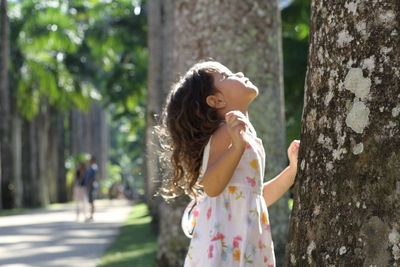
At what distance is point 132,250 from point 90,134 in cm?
5791

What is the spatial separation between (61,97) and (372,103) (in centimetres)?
3658

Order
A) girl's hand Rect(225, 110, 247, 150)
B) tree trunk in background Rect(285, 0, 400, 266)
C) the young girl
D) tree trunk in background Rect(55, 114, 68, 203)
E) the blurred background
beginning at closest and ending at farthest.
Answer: tree trunk in background Rect(285, 0, 400, 266), girl's hand Rect(225, 110, 247, 150), the young girl, the blurred background, tree trunk in background Rect(55, 114, 68, 203)

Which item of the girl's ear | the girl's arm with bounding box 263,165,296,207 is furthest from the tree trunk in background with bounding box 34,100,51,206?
the girl's ear

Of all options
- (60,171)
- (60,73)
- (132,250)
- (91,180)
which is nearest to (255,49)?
(132,250)

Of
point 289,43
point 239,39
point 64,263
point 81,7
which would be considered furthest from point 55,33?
point 239,39

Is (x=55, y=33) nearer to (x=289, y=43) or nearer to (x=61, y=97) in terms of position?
(x=61, y=97)

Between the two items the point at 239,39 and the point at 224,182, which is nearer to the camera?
the point at 224,182

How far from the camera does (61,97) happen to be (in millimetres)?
39594

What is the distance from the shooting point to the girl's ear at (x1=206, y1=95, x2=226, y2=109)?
15.0 ft

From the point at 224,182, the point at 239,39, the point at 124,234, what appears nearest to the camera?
the point at 224,182

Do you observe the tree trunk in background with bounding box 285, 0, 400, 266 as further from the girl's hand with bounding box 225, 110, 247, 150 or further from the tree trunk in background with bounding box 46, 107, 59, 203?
the tree trunk in background with bounding box 46, 107, 59, 203

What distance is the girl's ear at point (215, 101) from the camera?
4574mm

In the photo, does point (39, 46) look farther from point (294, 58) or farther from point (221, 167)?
point (221, 167)

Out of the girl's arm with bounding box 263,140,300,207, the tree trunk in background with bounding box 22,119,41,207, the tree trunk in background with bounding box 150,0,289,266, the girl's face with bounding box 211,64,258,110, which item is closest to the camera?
the girl's face with bounding box 211,64,258,110
